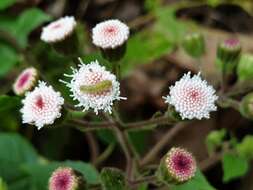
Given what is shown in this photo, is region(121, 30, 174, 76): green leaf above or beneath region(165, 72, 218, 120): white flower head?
above

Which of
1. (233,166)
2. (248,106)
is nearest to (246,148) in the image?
(233,166)

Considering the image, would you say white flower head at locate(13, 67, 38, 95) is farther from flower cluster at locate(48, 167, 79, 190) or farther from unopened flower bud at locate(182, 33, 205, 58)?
unopened flower bud at locate(182, 33, 205, 58)

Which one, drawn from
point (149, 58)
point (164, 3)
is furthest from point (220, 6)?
point (149, 58)

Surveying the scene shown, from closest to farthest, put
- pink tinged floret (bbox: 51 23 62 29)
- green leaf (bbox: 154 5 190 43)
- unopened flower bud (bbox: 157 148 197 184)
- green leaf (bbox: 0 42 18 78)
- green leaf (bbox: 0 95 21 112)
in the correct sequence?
unopened flower bud (bbox: 157 148 197 184)
green leaf (bbox: 0 95 21 112)
pink tinged floret (bbox: 51 23 62 29)
green leaf (bbox: 0 42 18 78)
green leaf (bbox: 154 5 190 43)

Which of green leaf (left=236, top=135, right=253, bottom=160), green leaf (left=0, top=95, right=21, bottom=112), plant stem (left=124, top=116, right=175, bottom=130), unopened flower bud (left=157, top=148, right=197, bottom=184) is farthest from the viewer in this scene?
green leaf (left=236, top=135, right=253, bottom=160)

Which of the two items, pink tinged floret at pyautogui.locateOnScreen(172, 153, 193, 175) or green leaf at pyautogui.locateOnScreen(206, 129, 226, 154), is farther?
green leaf at pyautogui.locateOnScreen(206, 129, 226, 154)

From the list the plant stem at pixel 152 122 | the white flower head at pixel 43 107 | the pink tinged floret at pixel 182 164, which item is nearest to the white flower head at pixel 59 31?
the white flower head at pixel 43 107

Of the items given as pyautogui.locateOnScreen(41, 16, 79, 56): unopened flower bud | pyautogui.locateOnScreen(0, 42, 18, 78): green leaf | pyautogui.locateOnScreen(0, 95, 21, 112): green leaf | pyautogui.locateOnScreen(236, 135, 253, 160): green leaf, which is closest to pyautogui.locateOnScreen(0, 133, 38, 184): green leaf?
pyautogui.locateOnScreen(0, 42, 18, 78): green leaf

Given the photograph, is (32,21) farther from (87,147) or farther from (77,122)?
(77,122)
